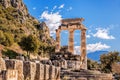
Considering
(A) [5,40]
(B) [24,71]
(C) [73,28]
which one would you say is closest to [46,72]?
(B) [24,71]

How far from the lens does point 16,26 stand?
131375 millimetres

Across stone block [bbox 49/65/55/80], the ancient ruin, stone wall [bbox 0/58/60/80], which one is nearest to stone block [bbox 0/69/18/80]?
stone wall [bbox 0/58/60/80]

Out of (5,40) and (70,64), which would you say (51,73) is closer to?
(70,64)

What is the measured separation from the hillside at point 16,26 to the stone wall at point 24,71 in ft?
206

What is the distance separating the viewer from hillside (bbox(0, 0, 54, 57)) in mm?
101700

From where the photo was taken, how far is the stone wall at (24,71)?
40.3 feet

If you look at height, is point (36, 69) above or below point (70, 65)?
below

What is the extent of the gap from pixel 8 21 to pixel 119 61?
72.7m

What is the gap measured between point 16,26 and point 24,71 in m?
114

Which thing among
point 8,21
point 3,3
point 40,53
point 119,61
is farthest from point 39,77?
point 3,3

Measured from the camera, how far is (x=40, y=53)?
344 feet

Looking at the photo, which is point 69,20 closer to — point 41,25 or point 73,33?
point 73,33

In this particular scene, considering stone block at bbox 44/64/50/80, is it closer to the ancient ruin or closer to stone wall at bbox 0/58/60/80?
stone wall at bbox 0/58/60/80

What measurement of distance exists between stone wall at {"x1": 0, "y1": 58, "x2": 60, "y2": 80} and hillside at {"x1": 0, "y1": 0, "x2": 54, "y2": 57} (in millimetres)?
62676
